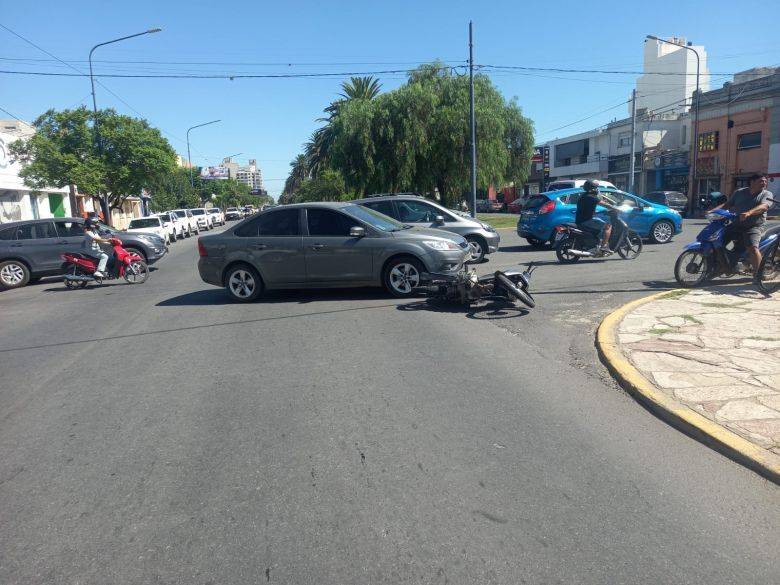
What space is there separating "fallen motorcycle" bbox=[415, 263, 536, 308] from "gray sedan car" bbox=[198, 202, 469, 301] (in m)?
0.77

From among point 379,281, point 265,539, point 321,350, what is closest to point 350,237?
point 379,281

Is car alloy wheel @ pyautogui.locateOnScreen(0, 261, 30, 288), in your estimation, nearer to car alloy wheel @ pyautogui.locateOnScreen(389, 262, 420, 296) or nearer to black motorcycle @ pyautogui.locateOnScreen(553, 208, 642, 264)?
car alloy wheel @ pyautogui.locateOnScreen(389, 262, 420, 296)

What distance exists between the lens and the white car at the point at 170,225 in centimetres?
3331

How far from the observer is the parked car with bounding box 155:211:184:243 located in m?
33.5

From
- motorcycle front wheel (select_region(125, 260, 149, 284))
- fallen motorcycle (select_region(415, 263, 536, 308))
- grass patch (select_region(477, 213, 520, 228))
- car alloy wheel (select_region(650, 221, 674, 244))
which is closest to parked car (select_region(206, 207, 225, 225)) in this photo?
grass patch (select_region(477, 213, 520, 228))

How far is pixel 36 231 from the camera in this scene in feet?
51.8

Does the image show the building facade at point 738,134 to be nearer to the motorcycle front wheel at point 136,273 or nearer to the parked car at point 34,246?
the motorcycle front wheel at point 136,273

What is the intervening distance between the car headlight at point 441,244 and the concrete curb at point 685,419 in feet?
12.4

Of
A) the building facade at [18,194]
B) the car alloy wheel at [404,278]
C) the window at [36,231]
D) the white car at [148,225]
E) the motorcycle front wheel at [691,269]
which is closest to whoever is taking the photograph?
the motorcycle front wheel at [691,269]

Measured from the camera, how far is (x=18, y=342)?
338 inches

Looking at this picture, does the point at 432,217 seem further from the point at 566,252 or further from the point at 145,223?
the point at 145,223

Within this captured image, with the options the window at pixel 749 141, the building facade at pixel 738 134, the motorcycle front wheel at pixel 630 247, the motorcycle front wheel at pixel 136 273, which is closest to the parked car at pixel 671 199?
the building facade at pixel 738 134

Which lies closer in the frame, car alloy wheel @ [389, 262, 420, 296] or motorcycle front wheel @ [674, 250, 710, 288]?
motorcycle front wheel @ [674, 250, 710, 288]

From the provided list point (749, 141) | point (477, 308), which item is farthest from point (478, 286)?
point (749, 141)
